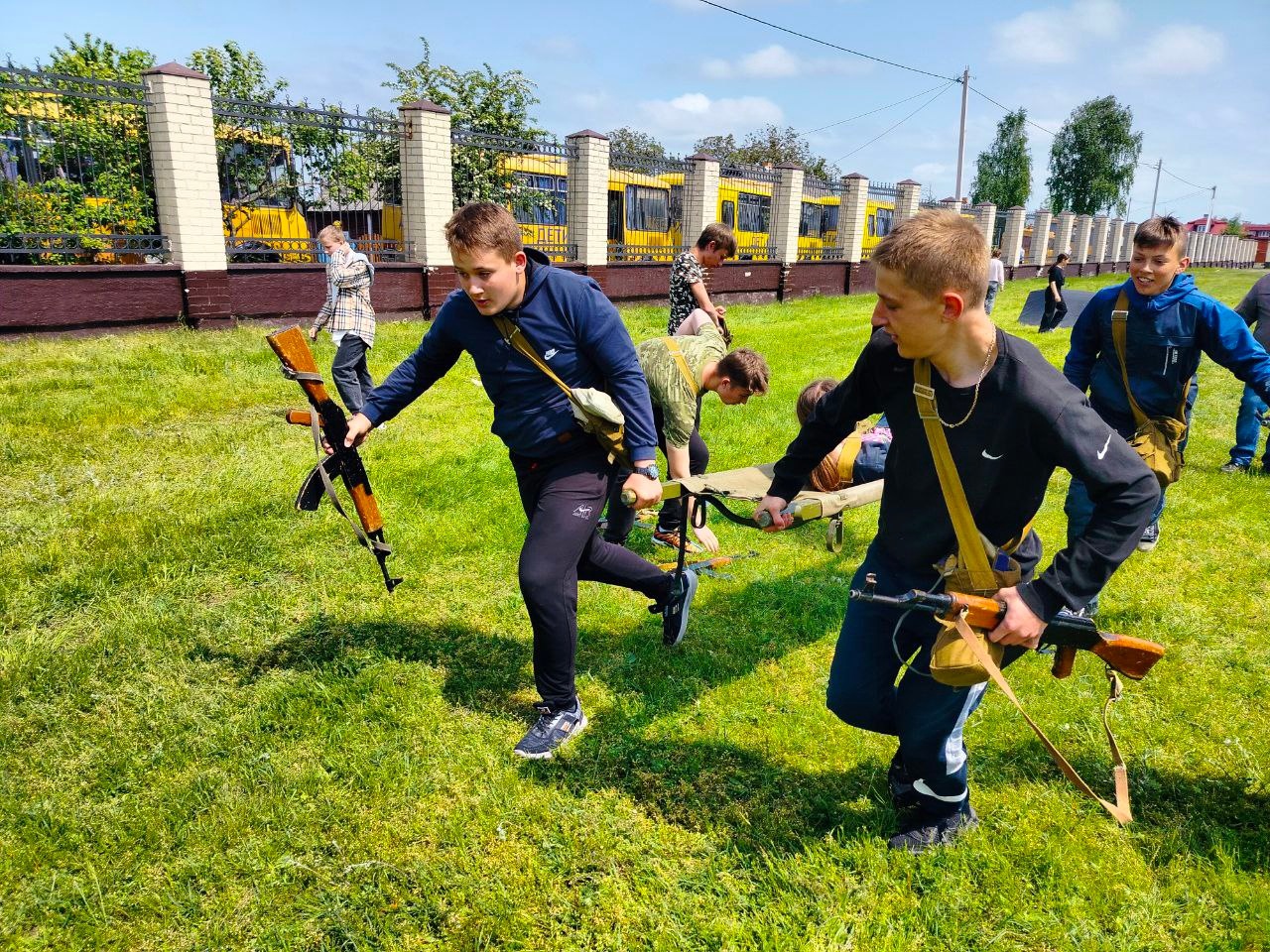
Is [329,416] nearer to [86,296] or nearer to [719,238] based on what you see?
[719,238]

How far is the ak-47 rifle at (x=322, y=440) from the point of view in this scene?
128 inches

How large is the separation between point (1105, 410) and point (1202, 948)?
2.77 metres

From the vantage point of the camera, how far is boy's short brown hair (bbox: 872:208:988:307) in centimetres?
209

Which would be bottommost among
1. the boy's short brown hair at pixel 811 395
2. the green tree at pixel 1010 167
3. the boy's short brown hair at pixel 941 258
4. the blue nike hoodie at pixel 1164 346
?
the boy's short brown hair at pixel 811 395

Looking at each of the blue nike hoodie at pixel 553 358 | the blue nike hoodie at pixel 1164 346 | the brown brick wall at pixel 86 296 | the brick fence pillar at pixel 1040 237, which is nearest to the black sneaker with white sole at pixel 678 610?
the blue nike hoodie at pixel 553 358

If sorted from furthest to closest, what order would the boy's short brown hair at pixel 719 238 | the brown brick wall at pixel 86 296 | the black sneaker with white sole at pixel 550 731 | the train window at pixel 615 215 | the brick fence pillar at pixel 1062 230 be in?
the brick fence pillar at pixel 1062 230, the train window at pixel 615 215, the brown brick wall at pixel 86 296, the boy's short brown hair at pixel 719 238, the black sneaker with white sole at pixel 550 731

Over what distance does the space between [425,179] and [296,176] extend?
2039 millimetres

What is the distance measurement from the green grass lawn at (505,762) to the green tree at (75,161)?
21.8 ft

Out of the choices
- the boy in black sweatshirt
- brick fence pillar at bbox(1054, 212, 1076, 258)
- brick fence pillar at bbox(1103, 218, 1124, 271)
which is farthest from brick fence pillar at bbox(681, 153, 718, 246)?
brick fence pillar at bbox(1103, 218, 1124, 271)

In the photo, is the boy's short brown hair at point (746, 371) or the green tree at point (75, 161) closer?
the boy's short brown hair at point (746, 371)

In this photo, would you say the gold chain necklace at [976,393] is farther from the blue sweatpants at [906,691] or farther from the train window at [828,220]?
the train window at [828,220]

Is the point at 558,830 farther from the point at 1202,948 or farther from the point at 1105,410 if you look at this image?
the point at 1105,410

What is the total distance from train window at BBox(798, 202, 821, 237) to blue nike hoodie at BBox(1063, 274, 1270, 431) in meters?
21.3

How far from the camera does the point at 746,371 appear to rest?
15.0 ft
